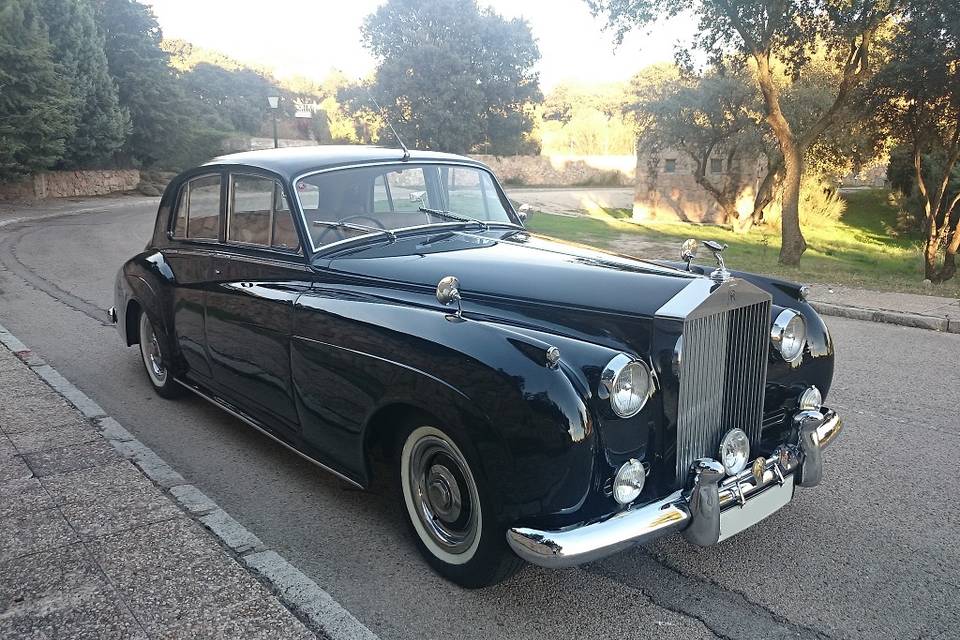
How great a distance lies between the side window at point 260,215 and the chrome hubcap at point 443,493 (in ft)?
5.07

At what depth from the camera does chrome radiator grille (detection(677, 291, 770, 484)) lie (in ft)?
10.1

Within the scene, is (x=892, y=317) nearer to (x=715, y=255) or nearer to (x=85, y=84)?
(x=715, y=255)

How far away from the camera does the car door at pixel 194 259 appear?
4848 mm

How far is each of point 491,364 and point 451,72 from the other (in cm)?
4599

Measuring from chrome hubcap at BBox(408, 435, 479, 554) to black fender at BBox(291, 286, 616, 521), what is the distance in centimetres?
21

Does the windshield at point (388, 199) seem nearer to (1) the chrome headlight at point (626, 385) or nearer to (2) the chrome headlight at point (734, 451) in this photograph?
(1) the chrome headlight at point (626, 385)

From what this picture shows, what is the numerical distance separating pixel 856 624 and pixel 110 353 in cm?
638

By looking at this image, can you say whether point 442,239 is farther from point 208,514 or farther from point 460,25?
point 460,25

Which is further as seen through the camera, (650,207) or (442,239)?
(650,207)

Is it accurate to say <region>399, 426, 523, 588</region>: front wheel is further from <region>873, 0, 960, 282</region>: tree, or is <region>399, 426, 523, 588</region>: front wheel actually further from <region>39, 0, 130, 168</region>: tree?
<region>39, 0, 130, 168</region>: tree

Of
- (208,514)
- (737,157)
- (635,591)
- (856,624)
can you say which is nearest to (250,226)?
(208,514)

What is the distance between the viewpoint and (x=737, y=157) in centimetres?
2750

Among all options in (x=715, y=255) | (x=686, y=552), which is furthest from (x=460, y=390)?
(x=715, y=255)

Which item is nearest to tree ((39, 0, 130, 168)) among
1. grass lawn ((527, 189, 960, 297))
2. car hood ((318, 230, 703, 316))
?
grass lawn ((527, 189, 960, 297))
